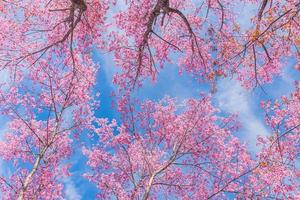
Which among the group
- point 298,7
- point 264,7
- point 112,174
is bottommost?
point 298,7

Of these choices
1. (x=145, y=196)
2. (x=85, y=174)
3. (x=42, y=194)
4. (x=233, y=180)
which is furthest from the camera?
(x=85, y=174)

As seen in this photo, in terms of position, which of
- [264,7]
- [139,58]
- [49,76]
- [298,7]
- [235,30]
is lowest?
[298,7]

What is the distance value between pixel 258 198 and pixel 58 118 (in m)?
8.95

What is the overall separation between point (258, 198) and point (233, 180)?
4.73 ft

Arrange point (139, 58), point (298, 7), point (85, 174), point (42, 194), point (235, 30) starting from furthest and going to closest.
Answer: point (85, 174) < point (42, 194) < point (139, 58) < point (235, 30) < point (298, 7)

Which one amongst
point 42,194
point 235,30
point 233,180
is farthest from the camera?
point 42,194

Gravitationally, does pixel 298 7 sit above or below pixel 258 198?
below

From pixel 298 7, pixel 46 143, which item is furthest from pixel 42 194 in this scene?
pixel 298 7

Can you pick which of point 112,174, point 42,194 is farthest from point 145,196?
point 42,194

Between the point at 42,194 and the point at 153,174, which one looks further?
the point at 42,194

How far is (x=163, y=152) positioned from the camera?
19.3 meters

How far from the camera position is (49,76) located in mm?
19156

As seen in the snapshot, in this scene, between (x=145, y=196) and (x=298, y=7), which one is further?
(x=145, y=196)

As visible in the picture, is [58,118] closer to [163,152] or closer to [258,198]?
[163,152]
